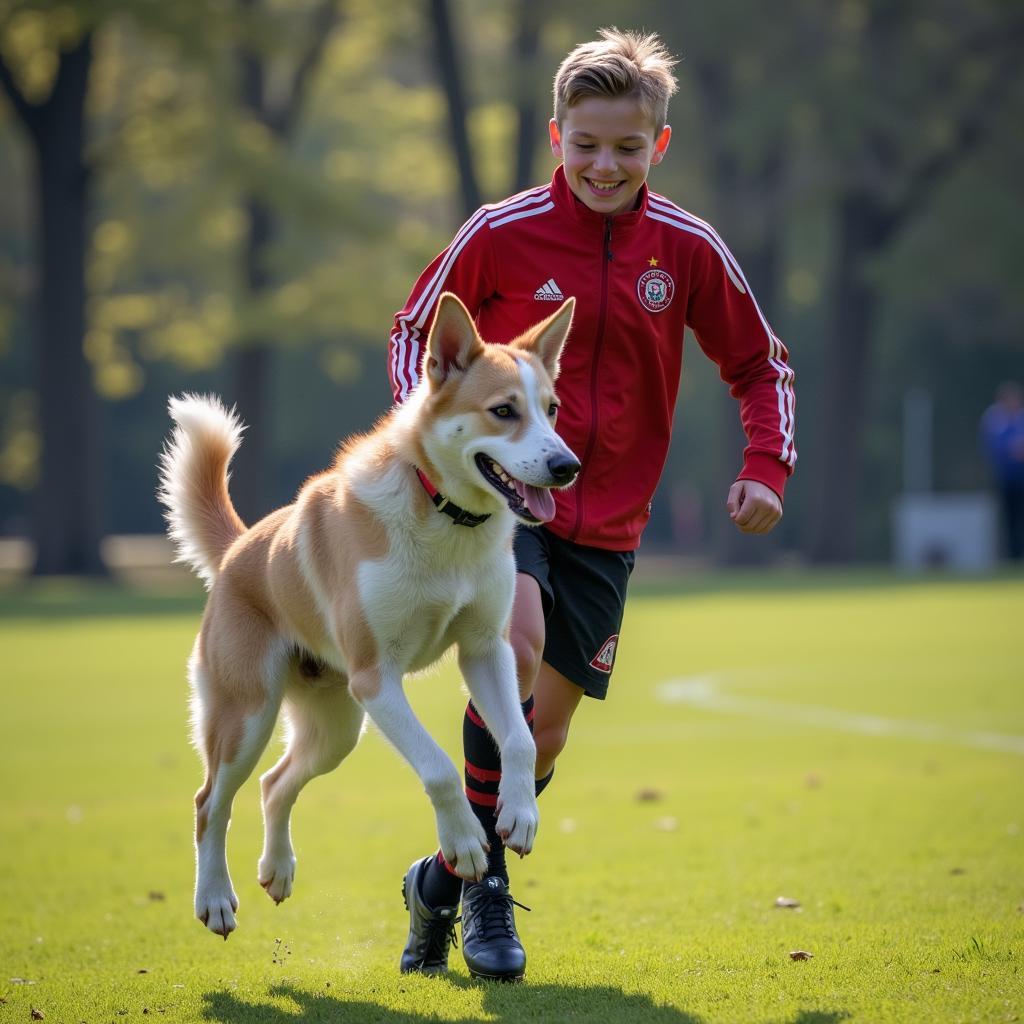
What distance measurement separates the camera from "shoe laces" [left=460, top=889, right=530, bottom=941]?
504 cm

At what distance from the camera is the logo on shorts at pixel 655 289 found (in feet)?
17.6

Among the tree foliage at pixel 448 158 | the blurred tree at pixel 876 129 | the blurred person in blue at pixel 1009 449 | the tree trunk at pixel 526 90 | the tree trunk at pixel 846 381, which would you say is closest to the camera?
the blurred person in blue at pixel 1009 449

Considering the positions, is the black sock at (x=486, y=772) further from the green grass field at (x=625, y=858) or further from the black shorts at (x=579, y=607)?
the green grass field at (x=625, y=858)

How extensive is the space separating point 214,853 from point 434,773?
1178 mm

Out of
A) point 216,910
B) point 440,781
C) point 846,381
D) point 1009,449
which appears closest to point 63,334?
point 846,381

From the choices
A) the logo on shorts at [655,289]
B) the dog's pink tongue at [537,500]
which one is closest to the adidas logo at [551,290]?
the logo on shorts at [655,289]

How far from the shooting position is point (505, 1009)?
179 inches

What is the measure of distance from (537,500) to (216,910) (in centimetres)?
181

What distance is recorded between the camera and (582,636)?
5.47m

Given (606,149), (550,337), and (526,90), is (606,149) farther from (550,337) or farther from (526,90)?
(526,90)

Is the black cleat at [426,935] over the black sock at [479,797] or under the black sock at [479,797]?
under

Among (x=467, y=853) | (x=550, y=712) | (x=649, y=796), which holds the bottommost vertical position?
(x=649, y=796)

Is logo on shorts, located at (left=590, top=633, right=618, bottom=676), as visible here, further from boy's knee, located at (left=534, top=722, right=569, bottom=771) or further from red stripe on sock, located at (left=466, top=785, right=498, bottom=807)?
red stripe on sock, located at (left=466, top=785, right=498, bottom=807)

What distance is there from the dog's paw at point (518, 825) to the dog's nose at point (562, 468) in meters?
0.95
